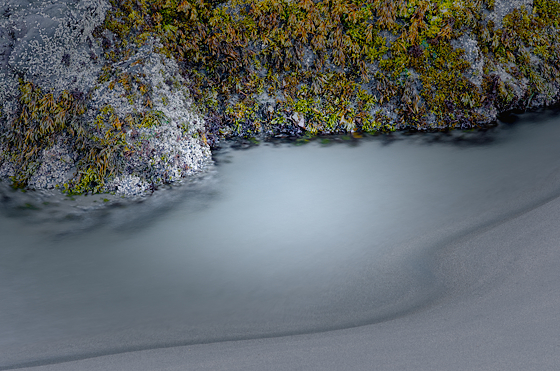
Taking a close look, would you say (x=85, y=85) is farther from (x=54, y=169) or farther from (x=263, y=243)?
(x=263, y=243)

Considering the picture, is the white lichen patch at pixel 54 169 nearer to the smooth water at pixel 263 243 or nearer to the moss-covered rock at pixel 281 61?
the smooth water at pixel 263 243

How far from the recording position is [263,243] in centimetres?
409

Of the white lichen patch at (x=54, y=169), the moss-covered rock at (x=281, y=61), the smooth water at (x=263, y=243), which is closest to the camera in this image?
the smooth water at (x=263, y=243)

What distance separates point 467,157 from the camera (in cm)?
539

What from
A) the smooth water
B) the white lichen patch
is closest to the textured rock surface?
the white lichen patch

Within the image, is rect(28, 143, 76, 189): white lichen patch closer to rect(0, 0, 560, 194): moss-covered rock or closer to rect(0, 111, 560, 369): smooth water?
rect(0, 111, 560, 369): smooth water

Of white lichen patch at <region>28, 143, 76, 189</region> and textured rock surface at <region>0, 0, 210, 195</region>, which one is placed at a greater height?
textured rock surface at <region>0, 0, 210, 195</region>

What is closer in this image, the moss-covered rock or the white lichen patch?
the white lichen patch

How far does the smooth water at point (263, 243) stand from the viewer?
127 inches

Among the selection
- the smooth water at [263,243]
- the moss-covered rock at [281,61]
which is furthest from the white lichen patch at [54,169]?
the moss-covered rock at [281,61]

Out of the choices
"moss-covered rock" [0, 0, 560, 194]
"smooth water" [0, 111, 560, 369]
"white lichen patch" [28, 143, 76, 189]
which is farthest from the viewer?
"moss-covered rock" [0, 0, 560, 194]

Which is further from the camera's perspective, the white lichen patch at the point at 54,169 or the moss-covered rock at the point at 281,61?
the moss-covered rock at the point at 281,61

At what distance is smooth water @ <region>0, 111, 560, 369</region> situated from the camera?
3230 mm

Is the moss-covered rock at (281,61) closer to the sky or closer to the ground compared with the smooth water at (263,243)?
closer to the sky
